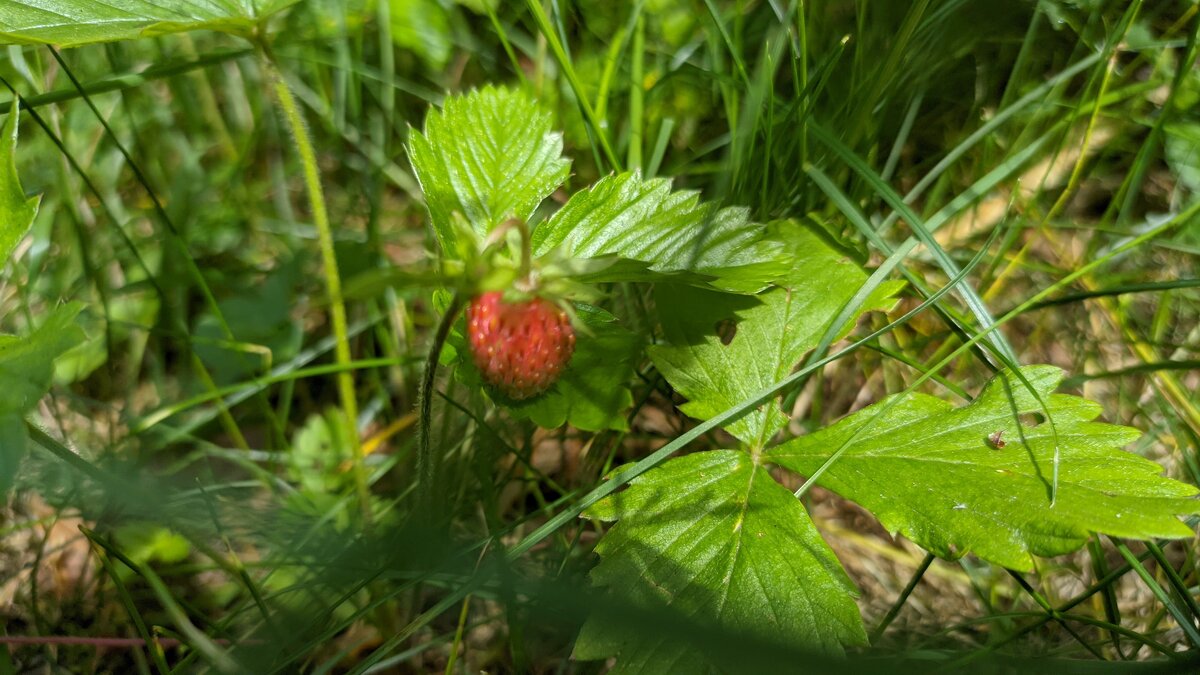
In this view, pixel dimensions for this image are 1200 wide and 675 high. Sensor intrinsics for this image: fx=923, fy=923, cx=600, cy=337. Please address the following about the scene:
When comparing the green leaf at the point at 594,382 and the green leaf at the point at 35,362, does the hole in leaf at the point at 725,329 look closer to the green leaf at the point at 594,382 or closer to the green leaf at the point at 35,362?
the green leaf at the point at 594,382

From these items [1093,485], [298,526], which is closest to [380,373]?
[298,526]

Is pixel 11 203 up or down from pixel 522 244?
up

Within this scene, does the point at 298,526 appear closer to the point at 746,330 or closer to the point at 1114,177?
the point at 746,330

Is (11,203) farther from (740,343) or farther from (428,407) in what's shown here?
(740,343)

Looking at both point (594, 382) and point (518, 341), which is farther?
point (594, 382)

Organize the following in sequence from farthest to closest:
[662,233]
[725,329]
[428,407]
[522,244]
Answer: [725,329] < [662,233] < [428,407] < [522,244]

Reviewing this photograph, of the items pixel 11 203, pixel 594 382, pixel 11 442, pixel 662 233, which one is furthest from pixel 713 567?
pixel 11 203

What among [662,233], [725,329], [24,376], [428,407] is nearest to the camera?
[24,376]
